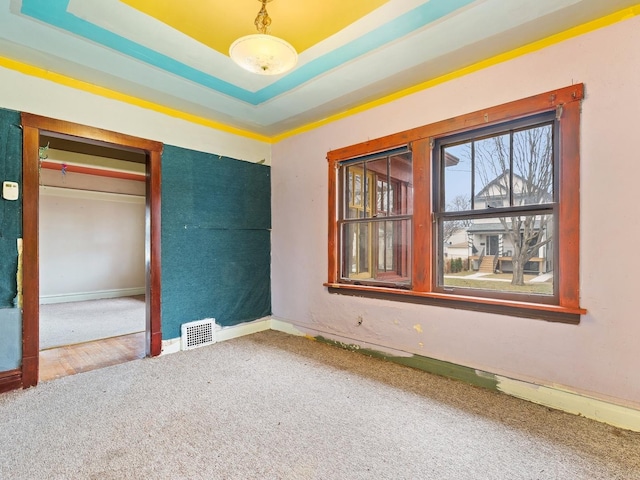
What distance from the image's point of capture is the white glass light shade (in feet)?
5.88

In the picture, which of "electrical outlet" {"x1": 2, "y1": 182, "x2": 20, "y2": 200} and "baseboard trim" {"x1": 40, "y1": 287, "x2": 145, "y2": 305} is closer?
"electrical outlet" {"x1": 2, "y1": 182, "x2": 20, "y2": 200}

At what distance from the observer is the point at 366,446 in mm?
1786

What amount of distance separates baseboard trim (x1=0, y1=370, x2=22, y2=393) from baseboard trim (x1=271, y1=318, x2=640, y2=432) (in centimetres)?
280

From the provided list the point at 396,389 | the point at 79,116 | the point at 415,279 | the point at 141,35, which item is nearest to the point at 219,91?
the point at 141,35

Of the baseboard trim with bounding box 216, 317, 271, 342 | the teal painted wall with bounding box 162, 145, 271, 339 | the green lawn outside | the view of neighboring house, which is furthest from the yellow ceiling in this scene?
the baseboard trim with bounding box 216, 317, 271, 342

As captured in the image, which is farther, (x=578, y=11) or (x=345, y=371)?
(x=345, y=371)

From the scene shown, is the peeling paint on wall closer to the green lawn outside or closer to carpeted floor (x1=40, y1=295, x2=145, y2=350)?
the green lawn outside

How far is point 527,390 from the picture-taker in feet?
7.53

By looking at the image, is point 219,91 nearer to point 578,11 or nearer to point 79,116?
point 79,116

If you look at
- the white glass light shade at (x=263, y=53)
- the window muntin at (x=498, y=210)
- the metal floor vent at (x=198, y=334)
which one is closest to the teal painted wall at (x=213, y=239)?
the metal floor vent at (x=198, y=334)

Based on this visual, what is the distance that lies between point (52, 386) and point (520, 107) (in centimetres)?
416

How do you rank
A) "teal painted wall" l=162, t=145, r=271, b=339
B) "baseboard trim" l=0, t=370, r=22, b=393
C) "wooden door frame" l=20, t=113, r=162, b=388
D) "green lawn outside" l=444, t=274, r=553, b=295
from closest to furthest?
"green lawn outside" l=444, t=274, r=553, b=295 → "baseboard trim" l=0, t=370, r=22, b=393 → "wooden door frame" l=20, t=113, r=162, b=388 → "teal painted wall" l=162, t=145, r=271, b=339

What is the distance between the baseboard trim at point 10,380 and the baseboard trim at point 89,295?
14.3 ft

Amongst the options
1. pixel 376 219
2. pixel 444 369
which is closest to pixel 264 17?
pixel 376 219
